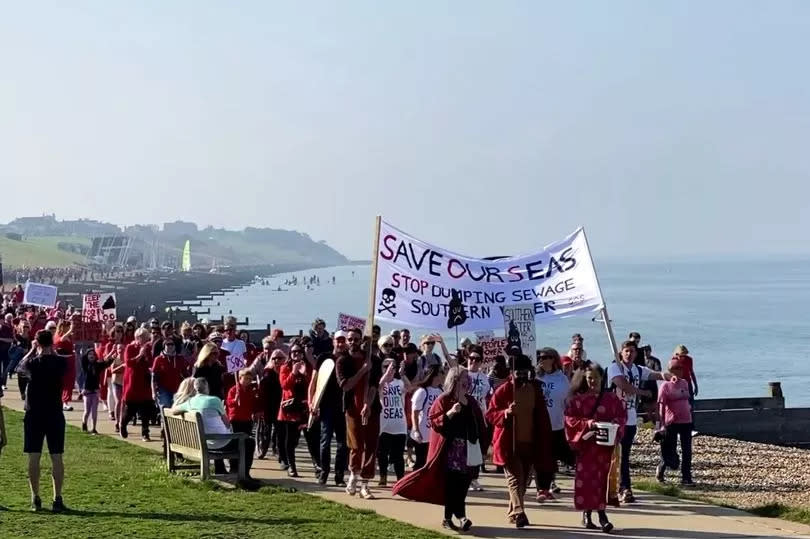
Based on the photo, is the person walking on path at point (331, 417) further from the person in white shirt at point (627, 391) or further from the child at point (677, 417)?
the child at point (677, 417)

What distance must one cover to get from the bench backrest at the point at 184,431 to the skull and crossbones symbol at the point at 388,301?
95.1 inches

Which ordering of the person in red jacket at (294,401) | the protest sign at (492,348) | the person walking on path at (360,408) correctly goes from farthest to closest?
1. the protest sign at (492,348)
2. the person in red jacket at (294,401)
3. the person walking on path at (360,408)

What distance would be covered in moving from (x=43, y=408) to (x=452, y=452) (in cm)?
391

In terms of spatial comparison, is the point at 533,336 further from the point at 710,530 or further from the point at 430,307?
the point at 710,530

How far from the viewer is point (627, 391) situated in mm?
14055

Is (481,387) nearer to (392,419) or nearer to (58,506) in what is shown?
(392,419)

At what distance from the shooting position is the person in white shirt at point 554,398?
1405cm

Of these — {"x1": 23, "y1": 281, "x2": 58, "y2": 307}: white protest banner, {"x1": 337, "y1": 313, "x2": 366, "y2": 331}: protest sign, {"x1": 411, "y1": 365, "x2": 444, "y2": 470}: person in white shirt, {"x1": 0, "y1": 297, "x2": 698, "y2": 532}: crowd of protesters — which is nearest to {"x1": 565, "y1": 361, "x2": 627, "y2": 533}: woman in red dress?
{"x1": 0, "y1": 297, "x2": 698, "y2": 532}: crowd of protesters

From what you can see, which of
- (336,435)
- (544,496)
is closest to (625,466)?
(544,496)

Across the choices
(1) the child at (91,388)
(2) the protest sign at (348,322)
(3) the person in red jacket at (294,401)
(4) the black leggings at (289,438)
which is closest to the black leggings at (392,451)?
(3) the person in red jacket at (294,401)

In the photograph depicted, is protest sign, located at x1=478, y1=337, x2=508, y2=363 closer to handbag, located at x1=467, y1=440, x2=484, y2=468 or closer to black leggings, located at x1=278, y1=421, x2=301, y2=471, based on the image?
black leggings, located at x1=278, y1=421, x2=301, y2=471

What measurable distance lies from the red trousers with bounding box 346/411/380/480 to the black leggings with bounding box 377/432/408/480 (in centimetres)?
50

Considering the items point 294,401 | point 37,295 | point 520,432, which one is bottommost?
point 520,432

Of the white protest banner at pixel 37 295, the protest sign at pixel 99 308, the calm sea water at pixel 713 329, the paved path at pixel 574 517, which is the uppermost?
the calm sea water at pixel 713 329
